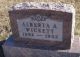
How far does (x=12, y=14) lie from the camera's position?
4.35 m

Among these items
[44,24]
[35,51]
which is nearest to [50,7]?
[44,24]

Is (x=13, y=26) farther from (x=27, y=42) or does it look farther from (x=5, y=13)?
(x=5, y=13)

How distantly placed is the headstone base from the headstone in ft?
0.36

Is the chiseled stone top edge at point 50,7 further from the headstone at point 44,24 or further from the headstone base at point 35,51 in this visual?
the headstone base at point 35,51

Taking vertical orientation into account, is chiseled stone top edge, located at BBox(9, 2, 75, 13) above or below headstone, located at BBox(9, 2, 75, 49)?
above

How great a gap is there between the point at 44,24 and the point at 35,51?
1.74ft

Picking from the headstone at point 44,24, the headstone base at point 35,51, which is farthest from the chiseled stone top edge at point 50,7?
the headstone base at point 35,51

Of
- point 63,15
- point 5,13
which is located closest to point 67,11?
point 63,15

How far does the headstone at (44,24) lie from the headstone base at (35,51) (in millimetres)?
109

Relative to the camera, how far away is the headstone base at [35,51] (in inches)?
169

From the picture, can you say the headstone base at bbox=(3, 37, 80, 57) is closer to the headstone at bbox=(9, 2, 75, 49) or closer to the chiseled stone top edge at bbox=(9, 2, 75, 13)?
the headstone at bbox=(9, 2, 75, 49)

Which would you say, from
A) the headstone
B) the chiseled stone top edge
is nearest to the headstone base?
the headstone

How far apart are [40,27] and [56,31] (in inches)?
11.4

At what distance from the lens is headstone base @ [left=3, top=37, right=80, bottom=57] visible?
430 centimetres
